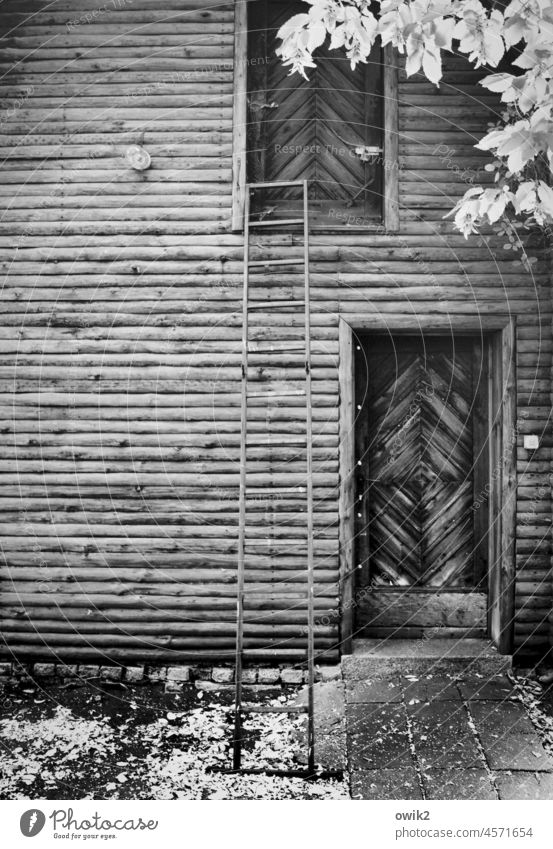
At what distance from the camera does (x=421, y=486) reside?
17.2ft

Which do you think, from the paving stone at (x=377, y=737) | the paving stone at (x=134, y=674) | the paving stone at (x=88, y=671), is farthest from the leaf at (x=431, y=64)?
the paving stone at (x=88, y=671)

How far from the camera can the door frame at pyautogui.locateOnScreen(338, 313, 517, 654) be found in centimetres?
494

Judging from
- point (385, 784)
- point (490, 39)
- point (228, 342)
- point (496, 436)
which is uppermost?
Result: point (490, 39)

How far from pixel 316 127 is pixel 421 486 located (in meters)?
3.22

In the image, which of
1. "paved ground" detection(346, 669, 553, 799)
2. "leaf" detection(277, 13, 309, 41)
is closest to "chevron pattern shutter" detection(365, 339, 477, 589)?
"paved ground" detection(346, 669, 553, 799)

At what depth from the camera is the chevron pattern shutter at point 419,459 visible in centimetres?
523

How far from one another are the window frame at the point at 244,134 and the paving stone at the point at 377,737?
3.74 m

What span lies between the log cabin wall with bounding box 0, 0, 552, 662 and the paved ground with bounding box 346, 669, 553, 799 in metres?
0.62

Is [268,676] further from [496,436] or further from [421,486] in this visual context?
[496,436]

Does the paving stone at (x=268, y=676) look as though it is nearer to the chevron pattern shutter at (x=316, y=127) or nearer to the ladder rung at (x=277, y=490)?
the ladder rung at (x=277, y=490)

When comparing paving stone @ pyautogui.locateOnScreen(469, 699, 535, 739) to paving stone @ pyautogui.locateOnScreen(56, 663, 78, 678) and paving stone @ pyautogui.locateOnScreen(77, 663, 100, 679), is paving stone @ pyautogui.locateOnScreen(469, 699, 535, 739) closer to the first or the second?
paving stone @ pyautogui.locateOnScreen(77, 663, 100, 679)

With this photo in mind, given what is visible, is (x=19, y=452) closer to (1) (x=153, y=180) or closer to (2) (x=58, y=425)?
(2) (x=58, y=425)

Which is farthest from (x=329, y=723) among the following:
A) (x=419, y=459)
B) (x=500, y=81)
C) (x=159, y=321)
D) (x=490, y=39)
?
(x=490, y=39)
